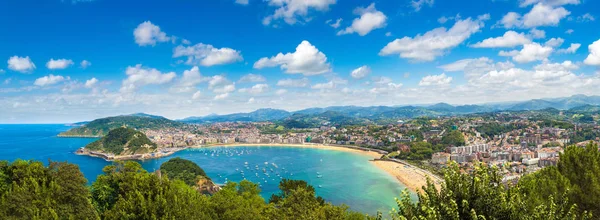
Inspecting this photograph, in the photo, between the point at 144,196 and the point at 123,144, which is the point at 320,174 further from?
the point at 123,144

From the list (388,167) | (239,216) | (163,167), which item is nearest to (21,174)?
(239,216)

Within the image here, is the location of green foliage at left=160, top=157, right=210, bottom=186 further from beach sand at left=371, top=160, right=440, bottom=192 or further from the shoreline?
beach sand at left=371, top=160, right=440, bottom=192

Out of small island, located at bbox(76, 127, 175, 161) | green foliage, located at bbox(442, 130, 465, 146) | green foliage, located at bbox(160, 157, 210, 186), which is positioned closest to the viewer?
green foliage, located at bbox(160, 157, 210, 186)

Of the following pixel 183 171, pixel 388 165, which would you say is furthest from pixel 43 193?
pixel 388 165

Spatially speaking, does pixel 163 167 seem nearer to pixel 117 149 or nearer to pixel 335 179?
pixel 335 179

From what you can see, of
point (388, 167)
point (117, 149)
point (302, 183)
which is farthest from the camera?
point (117, 149)

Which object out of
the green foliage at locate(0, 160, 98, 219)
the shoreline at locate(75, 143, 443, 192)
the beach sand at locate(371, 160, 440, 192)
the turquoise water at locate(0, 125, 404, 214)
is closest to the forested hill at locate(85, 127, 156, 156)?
the shoreline at locate(75, 143, 443, 192)
